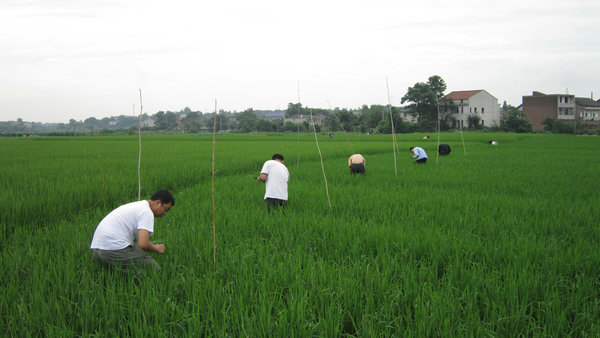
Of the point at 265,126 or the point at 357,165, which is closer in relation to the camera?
the point at 357,165

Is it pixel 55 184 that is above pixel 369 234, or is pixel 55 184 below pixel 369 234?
above

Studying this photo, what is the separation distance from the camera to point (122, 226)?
8.28ft

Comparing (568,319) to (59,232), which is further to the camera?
(59,232)

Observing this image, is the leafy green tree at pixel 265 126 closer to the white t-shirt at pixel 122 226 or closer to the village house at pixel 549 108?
the village house at pixel 549 108

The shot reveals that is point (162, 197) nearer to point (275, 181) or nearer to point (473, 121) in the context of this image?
point (275, 181)

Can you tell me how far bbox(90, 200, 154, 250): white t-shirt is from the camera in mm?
2496

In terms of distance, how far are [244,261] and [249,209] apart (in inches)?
77.0

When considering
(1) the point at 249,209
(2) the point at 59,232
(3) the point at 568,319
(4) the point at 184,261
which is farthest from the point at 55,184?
(3) the point at 568,319

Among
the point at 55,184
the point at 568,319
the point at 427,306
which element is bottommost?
the point at 568,319

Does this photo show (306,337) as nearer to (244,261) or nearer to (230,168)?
(244,261)

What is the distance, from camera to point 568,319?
6.89 ft

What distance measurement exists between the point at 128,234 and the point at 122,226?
3.0 inches

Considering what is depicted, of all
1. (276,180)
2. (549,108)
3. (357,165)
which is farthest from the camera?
(549,108)

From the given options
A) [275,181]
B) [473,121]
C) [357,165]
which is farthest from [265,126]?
[275,181]
